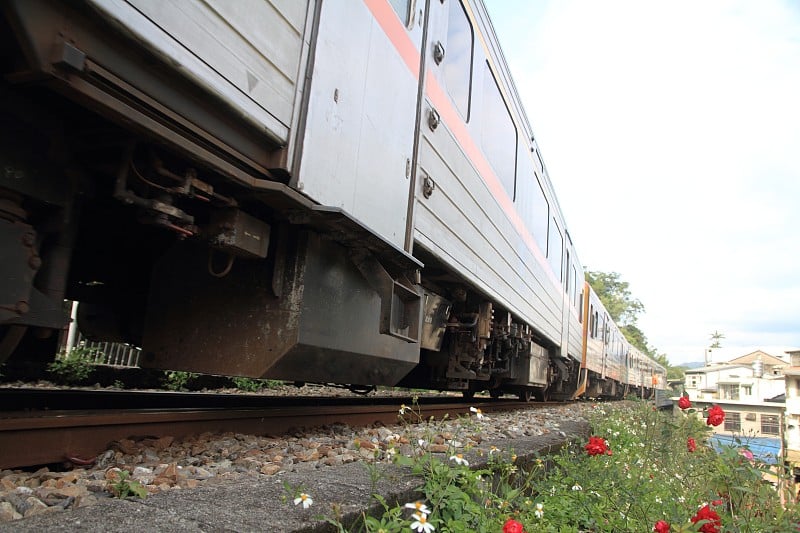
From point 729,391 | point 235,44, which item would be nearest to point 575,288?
point 235,44

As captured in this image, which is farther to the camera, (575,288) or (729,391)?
(729,391)

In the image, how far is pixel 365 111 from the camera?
2.79m

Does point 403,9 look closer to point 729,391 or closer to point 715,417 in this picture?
point 715,417

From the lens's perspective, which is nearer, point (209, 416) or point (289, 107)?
point (289, 107)

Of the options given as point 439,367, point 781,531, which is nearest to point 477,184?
point 439,367

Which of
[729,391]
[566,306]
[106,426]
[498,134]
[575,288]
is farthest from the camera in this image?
[729,391]

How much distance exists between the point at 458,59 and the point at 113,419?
336 centimetres

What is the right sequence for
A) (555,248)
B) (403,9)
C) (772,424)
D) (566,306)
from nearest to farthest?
(403,9)
(555,248)
(566,306)
(772,424)

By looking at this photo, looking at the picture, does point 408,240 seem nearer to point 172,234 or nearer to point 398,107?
point 398,107

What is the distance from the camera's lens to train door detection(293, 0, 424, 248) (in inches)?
95.1

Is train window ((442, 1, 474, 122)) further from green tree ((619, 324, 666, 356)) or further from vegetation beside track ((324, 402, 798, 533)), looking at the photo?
green tree ((619, 324, 666, 356))

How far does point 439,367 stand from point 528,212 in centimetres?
260

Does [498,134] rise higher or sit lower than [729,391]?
higher

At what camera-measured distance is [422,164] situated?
3461mm
